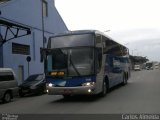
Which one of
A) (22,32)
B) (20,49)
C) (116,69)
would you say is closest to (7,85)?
(116,69)

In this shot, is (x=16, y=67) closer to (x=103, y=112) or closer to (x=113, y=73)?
(x=113, y=73)

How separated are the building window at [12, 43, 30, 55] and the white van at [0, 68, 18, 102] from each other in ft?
36.0

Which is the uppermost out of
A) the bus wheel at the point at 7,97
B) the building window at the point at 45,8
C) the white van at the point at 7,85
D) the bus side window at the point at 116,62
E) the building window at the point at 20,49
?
the building window at the point at 45,8

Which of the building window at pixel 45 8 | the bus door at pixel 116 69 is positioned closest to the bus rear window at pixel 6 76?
the bus door at pixel 116 69

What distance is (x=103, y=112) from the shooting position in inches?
542

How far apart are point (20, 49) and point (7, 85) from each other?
527 inches

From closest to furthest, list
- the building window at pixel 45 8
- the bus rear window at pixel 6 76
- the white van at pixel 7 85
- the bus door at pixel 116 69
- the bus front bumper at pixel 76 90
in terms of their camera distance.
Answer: the bus front bumper at pixel 76 90 → the white van at pixel 7 85 → the bus rear window at pixel 6 76 → the bus door at pixel 116 69 → the building window at pixel 45 8

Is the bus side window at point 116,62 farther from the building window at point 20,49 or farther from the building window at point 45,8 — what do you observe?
the building window at point 45,8

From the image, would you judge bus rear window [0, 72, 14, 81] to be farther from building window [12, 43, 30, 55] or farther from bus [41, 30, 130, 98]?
building window [12, 43, 30, 55]

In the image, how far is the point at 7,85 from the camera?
21.6 m

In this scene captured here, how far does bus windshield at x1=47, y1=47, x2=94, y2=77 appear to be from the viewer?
18.0m

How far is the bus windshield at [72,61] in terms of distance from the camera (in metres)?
18.0

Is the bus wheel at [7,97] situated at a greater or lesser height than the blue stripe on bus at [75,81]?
lesser

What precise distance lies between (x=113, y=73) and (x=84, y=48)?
591 cm
